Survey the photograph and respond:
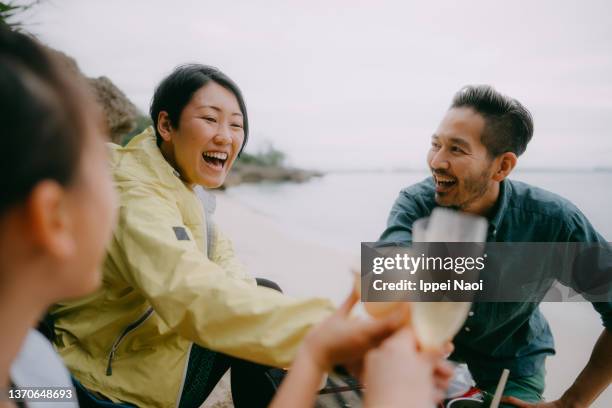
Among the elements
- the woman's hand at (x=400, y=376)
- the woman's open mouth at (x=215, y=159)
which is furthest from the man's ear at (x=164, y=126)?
the woman's hand at (x=400, y=376)

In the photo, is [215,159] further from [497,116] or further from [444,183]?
[497,116]

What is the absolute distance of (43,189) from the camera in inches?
27.6

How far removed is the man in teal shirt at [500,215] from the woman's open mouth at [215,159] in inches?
42.2

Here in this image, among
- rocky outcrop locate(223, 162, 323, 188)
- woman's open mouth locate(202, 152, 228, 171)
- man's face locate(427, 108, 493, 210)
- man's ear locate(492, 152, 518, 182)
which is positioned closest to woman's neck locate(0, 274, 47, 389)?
woman's open mouth locate(202, 152, 228, 171)

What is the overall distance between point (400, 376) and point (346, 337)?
0.61 feet

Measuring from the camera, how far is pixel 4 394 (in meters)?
0.94

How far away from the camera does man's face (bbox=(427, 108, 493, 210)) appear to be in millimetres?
2719

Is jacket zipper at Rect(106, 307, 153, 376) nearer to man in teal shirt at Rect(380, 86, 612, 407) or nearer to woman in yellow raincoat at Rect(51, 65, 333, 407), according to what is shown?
woman in yellow raincoat at Rect(51, 65, 333, 407)

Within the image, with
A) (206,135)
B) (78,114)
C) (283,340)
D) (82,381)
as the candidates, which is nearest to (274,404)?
(283,340)

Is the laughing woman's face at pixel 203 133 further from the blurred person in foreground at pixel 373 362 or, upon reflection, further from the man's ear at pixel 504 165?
the man's ear at pixel 504 165

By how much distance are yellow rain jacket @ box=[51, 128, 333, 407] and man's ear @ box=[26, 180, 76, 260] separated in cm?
54

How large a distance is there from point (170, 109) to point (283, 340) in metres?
1.47

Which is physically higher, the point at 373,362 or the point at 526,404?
the point at 373,362

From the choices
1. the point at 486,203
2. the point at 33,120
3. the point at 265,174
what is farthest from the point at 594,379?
the point at 265,174
